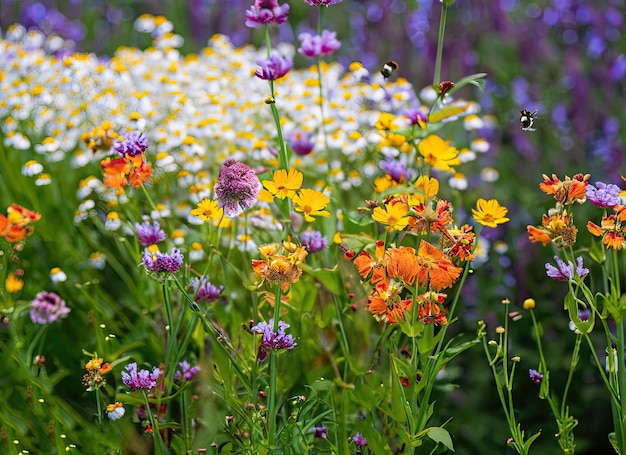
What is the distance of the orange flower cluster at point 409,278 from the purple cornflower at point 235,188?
201 millimetres

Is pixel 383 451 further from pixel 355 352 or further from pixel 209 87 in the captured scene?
pixel 209 87

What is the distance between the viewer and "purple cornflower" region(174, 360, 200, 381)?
1.45 m

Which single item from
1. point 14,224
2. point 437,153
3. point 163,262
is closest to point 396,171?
point 437,153

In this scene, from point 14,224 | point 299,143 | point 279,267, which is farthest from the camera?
point 299,143

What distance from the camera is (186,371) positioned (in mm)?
1453

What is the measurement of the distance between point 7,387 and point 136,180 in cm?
76

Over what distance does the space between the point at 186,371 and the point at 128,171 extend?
0.38 m

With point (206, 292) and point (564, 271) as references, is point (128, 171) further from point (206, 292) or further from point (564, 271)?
point (564, 271)

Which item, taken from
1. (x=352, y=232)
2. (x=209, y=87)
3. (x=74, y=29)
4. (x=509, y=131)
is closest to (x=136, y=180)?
(x=352, y=232)

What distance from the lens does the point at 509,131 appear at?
3062 mm

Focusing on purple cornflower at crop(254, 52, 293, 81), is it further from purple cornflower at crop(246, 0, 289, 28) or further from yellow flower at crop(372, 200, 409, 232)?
yellow flower at crop(372, 200, 409, 232)

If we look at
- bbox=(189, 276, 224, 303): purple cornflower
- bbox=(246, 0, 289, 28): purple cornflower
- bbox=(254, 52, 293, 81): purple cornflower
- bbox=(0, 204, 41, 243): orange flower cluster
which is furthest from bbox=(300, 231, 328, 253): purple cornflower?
bbox=(0, 204, 41, 243): orange flower cluster

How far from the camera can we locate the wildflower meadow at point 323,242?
1.26 meters

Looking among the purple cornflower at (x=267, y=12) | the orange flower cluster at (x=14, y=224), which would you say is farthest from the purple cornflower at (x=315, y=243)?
the orange flower cluster at (x=14, y=224)
